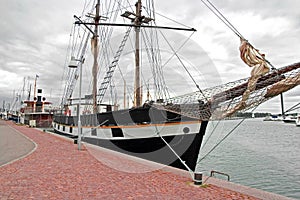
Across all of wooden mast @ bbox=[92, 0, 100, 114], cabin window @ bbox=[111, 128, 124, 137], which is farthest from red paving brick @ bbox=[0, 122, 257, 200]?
wooden mast @ bbox=[92, 0, 100, 114]

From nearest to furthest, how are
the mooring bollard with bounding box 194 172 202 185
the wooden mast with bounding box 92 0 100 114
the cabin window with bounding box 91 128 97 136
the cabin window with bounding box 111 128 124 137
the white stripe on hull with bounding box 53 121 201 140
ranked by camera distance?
the mooring bollard with bounding box 194 172 202 185, the white stripe on hull with bounding box 53 121 201 140, the cabin window with bounding box 111 128 124 137, the cabin window with bounding box 91 128 97 136, the wooden mast with bounding box 92 0 100 114

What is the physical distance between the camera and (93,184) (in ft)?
18.2

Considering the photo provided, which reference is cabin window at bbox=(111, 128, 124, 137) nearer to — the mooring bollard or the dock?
the dock

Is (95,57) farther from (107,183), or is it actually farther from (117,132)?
(107,183)

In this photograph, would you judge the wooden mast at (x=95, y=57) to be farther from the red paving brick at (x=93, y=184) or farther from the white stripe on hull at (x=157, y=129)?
Result: the red paving brick at (x=93, y=184)

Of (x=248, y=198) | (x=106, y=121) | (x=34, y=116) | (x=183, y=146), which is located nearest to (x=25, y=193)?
(x=248, y=198)

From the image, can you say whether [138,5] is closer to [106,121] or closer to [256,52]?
[106,121]

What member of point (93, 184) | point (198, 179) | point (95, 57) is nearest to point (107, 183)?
point (93, 184)

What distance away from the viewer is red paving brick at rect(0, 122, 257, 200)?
4.78m

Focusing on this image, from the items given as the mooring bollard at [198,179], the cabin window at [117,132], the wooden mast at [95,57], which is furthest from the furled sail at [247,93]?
the wooden mast at [95,57]

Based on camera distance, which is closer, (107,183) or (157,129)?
(107,183)

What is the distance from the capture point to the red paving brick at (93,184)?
478cm

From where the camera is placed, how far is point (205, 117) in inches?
298

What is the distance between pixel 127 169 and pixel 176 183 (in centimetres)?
190
